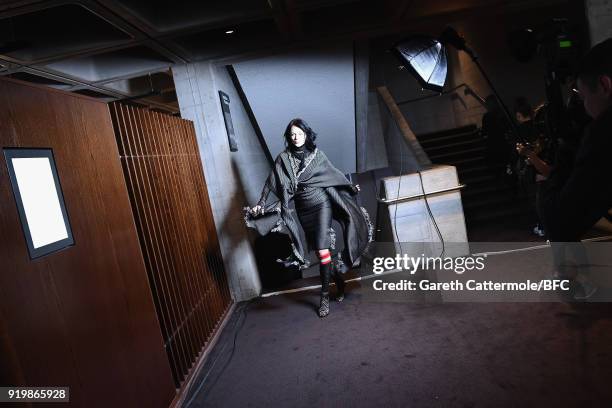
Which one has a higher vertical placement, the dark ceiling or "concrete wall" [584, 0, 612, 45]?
the dark ceiling

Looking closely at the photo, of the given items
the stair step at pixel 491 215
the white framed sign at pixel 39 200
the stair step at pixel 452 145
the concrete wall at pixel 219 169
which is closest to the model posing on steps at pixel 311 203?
the concrete wall at pixel 219 169

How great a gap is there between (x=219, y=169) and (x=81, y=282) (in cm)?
257

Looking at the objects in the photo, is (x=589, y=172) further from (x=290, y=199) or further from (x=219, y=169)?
(x=219, y=169)

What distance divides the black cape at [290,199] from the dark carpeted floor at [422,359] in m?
0.63

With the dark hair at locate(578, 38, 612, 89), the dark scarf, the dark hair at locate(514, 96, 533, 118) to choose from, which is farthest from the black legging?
the dark hair at locate(514, 96, 533, 118)

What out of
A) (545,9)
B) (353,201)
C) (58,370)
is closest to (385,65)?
(545,9)

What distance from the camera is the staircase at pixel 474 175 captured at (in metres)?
5.58

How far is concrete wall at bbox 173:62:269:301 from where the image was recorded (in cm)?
412

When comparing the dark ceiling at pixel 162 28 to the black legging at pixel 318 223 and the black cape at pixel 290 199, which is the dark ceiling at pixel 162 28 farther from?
the black legging at pixel 318 223

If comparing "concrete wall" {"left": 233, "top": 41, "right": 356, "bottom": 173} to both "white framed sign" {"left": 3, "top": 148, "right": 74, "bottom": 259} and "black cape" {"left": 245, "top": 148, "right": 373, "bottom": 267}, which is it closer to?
"black cape" {"left": 245, "top": 148, "right": 373, "bottom": 267}

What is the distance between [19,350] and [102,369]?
50cm

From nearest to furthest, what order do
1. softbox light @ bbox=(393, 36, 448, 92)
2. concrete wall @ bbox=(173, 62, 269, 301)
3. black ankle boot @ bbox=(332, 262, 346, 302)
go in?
softbox light @ bbox=(393, 36, 448, 92), black ankle boot @ bbox=(332, 262, 346, 302), concrete wall @ bbox=(173, 62, 269, 301)

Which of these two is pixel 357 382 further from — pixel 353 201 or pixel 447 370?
pixel 353 201

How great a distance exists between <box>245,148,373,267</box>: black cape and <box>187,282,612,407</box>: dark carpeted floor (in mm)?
625
